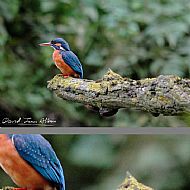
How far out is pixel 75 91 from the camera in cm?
169

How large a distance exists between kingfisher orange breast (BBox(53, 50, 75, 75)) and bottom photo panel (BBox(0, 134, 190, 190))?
17 centimetres

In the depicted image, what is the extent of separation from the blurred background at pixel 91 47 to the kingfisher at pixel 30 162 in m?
0.07

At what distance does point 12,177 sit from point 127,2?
Result: 1.84ft

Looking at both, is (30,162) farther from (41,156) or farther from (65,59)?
(65,59)

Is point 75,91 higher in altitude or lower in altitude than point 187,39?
lower

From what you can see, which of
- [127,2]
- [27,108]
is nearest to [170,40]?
[127,2]

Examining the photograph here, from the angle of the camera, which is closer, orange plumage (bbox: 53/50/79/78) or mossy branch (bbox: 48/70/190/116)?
mossy branch (bbox: 48/70/190/116)

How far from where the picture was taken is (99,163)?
175 cm

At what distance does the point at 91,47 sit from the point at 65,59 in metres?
0.08

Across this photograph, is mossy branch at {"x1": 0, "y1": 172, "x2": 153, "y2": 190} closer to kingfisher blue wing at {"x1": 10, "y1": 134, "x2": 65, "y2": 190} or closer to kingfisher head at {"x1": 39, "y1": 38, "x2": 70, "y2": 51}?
kingfisher blue wing at {"x1": 10, "y1": 134, "x2": 65, "y2": 190}

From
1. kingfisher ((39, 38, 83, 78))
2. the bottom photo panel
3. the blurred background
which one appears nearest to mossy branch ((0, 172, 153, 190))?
the bottom photo panel

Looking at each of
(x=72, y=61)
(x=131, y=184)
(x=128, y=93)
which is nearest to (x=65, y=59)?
(x=72, y=61)

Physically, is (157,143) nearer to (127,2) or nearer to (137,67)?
(137,67)

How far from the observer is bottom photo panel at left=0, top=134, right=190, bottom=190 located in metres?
1.72
